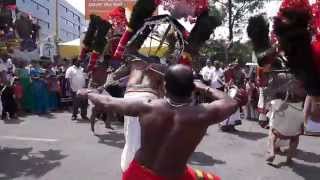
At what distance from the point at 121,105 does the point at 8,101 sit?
31.7 ft

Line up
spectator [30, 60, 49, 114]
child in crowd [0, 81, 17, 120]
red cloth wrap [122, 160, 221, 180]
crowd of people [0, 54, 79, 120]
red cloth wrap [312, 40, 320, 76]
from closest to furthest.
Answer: red cloth wrap [312, 40, 320, 76]
red cloth wrap [122, 160, 221, 180]
child in crowd [0, 81, 17, 120]
crowd of people [0, 54, 79, 120]
spectator [30, 60, 49, 114]

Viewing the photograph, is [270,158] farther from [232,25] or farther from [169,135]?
[232,25]

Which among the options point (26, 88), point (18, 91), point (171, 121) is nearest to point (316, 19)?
point (171, 121)

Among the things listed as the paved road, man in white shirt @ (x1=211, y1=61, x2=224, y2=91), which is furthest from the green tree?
the paved road

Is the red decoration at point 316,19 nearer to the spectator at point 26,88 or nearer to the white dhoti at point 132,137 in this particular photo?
the white dhoti at point 132,137

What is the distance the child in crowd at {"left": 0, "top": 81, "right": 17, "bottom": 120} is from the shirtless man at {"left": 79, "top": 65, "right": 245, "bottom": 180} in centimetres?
953

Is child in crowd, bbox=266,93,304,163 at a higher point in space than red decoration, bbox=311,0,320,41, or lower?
lower

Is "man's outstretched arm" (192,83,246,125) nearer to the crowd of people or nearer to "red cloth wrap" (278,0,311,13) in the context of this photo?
"red cloth wrap" (278,0,311,13)

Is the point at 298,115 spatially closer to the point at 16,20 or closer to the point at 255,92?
the point at 16,20

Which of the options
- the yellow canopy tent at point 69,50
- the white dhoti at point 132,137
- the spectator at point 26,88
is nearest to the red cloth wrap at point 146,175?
the white dhoti at point 132,137

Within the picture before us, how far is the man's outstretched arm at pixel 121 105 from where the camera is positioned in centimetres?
349

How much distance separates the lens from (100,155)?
8.27m

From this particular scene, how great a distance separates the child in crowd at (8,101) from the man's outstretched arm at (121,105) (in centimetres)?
941

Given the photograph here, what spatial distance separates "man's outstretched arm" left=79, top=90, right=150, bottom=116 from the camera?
3491 millimetres
